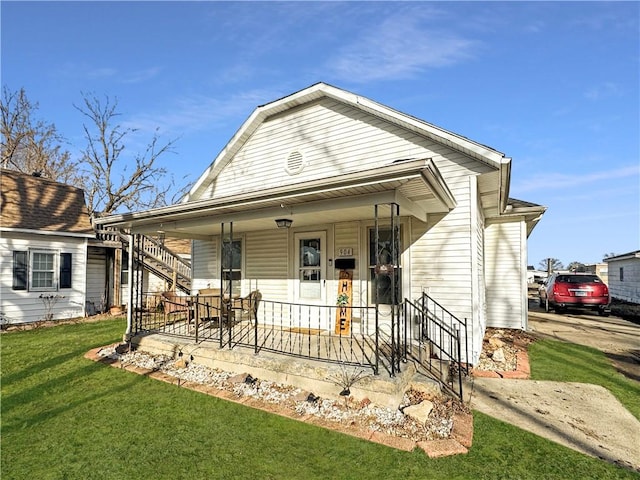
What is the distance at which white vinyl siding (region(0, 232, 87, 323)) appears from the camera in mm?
11312

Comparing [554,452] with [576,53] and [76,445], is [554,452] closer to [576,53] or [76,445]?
[76,445]

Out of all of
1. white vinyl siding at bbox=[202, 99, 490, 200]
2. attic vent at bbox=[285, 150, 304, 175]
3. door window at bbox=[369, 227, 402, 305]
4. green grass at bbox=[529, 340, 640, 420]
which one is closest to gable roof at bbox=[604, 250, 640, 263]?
green grass at bbox=[529, 340, 640, 420]

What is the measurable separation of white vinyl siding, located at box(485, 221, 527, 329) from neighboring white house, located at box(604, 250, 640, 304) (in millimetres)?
11436

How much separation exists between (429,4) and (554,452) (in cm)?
904

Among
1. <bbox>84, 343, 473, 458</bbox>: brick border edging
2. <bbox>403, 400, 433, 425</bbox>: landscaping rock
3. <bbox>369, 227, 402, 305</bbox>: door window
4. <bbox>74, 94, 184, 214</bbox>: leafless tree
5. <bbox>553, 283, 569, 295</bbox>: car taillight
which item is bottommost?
<bbox>84, 343, 473, 458</bbox>: brick border edging

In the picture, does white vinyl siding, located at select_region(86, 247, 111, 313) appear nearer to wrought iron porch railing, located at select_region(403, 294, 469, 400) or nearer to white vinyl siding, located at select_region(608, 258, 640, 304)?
wrought iron porch railing, located at select_region(403, 294, 469, 400)

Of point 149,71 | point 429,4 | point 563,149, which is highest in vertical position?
point 149,71

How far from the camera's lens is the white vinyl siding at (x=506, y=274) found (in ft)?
34.4

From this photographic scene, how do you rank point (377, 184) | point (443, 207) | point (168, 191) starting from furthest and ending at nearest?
point (168, 191) → point (443, 207) → point (377, 184)

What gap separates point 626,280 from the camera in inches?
798

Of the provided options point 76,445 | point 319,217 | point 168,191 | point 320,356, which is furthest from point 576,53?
point 168,191

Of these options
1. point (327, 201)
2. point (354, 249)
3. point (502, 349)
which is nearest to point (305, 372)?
point (327, 201)

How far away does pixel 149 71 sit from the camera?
1265 cm

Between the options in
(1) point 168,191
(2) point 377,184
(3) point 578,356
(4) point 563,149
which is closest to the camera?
(2) point 377,184
